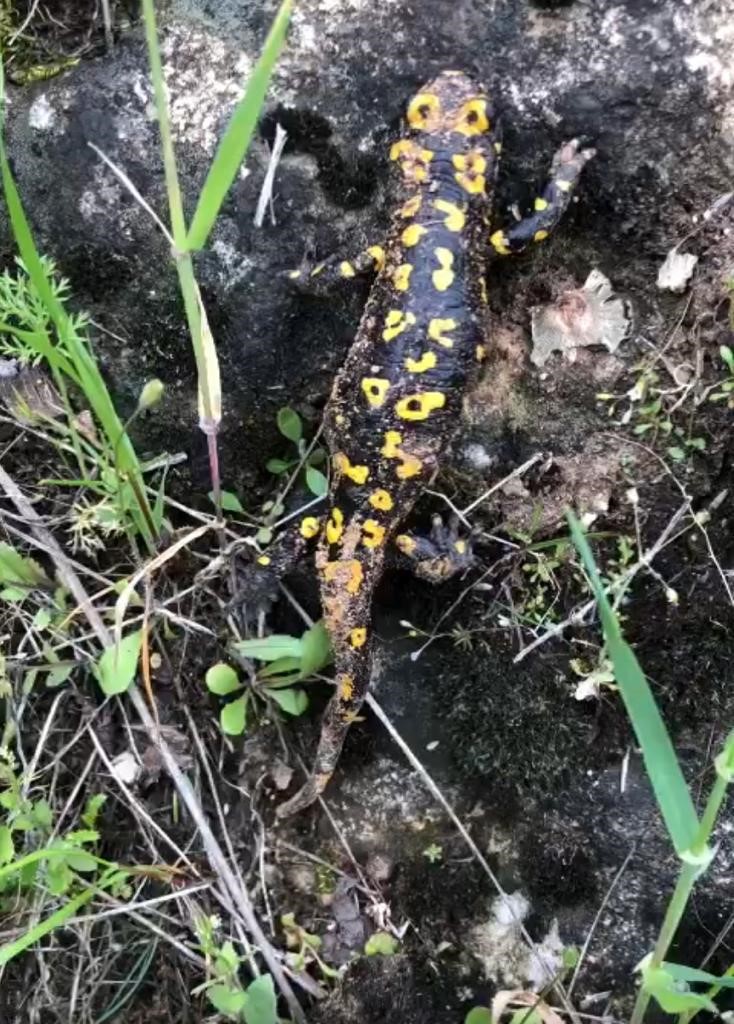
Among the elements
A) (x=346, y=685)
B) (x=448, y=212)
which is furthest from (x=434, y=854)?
(x=448, y=212)

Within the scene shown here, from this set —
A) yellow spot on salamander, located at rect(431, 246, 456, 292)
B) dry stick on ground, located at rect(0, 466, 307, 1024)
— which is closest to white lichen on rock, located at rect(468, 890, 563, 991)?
dry stick on ground, located at rect(0, 466, 307, 1024)

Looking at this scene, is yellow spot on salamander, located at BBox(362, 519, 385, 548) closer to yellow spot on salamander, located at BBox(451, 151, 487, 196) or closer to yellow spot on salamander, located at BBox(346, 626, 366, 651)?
yellow spot on salamander, located at BBox(346, 626, 366, 651)

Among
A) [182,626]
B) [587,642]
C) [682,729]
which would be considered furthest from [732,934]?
[182,626]

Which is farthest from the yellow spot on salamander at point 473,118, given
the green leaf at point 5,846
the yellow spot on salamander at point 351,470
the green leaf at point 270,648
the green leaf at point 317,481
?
the green leaf at point 5,846

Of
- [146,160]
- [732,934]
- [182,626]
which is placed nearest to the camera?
[732,934]

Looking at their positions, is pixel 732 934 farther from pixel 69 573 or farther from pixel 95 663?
pixel 69 573

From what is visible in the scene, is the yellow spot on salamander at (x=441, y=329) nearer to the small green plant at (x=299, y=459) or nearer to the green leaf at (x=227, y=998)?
the small green plant at (x=299, y=459)

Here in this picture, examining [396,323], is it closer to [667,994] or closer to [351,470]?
[351,470]
